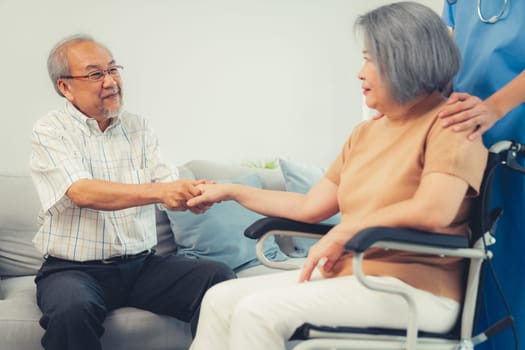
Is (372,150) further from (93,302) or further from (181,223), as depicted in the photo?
(181,223)

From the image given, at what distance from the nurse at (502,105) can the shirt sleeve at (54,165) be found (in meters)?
1.26

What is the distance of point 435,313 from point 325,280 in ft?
0.84

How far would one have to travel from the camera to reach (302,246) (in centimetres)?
338

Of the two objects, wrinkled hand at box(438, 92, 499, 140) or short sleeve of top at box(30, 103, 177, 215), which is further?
short sleeve of top at box(30, 103, 177, 215)

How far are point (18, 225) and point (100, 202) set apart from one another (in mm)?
828

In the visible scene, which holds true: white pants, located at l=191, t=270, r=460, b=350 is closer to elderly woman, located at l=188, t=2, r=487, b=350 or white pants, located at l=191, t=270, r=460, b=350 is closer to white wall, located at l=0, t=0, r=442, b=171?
elderly woman, located at l=188, t=2, r=487, b=350

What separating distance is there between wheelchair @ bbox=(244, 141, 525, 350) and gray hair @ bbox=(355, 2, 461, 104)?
222 millimetres

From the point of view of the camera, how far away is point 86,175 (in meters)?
2.44

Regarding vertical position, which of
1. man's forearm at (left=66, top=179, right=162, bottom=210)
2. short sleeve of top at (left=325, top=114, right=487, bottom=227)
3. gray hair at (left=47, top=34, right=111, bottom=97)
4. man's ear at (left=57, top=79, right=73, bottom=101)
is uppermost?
gray hair at (left=47, top=34, right=111, bottom=97)

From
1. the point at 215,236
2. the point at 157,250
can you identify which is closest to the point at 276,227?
the point at 215,236

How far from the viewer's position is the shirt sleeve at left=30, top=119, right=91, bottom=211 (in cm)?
241

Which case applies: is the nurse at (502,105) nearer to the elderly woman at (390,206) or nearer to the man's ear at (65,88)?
the elderly woman at (390,206)

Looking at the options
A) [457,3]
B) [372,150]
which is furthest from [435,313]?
[457,3]

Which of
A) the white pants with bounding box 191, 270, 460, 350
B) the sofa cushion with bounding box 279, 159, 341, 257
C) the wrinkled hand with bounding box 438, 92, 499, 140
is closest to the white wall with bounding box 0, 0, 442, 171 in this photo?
the sofa cushion with bounding box 279, 159, 341, 257
